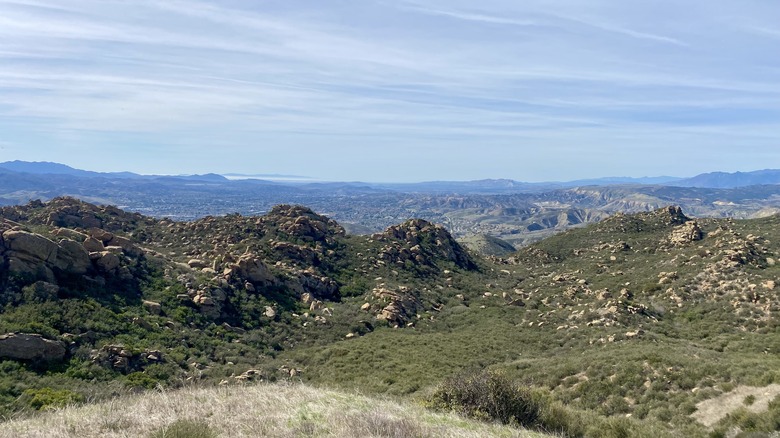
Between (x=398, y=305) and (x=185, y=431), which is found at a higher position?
(x=185, y=431)

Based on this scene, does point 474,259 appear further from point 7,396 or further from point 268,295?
point 7,396

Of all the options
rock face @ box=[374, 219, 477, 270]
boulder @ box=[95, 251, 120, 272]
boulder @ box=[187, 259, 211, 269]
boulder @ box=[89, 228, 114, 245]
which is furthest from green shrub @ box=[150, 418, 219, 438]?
rock face @ box=[374, 219, 477, 270]

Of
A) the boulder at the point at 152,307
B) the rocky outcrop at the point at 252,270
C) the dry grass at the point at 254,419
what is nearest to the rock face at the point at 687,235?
the rocky outcrop at the point at 252,270

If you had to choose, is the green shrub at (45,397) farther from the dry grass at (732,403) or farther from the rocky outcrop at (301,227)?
the rocky outcrop at (301,227)

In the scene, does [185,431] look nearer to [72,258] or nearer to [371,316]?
[72,258]

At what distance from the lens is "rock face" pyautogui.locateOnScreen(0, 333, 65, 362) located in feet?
62.8

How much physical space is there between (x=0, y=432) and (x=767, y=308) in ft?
128

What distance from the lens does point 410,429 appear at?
875cm

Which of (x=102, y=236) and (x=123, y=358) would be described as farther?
(x=102, y=236)

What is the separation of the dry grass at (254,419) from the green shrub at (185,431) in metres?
0.09

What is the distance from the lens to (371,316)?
37.2 m

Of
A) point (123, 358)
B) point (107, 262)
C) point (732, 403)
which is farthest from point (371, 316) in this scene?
point (732, 403)

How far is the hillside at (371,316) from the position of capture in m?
17.8

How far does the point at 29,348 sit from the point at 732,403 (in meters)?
28.6
